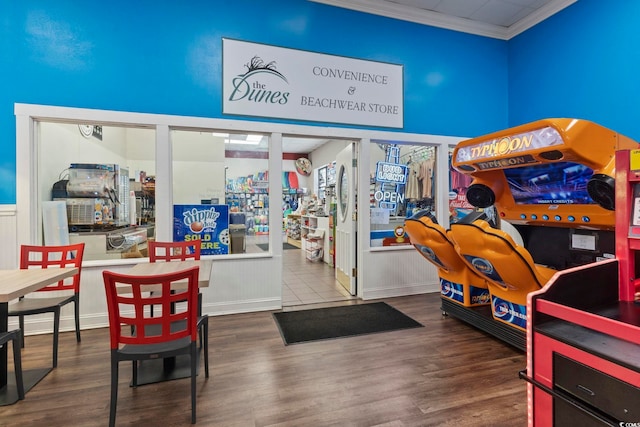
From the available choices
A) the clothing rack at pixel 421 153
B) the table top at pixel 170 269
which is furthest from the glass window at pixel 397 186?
the table top at pixel 170 269

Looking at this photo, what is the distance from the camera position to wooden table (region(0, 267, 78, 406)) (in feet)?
6.48

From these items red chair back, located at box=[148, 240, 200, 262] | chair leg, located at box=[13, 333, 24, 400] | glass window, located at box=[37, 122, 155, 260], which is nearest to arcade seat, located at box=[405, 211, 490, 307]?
red chair back, located at box=[148, 240, 200, 262]

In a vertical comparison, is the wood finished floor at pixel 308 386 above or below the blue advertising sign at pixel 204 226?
below

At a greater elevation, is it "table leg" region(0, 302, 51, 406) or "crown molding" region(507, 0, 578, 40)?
"crown molding" region(507, 0, 578, 40)

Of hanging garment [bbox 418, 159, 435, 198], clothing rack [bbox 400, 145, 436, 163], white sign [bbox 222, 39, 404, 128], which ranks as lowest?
hanging garment [bbox 418, 159, 435, 198]

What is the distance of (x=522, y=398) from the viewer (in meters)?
2.15

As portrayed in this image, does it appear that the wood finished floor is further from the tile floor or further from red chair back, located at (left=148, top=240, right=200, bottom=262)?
the tile floor

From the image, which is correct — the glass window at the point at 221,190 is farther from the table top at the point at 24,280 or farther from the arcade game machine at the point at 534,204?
the arcade game machine at the point at 534,204

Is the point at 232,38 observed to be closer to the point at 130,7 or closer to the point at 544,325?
the point at 130,7

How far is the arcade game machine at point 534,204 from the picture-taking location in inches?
80.0

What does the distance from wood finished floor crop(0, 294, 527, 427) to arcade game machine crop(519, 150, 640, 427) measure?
1075 millimetres

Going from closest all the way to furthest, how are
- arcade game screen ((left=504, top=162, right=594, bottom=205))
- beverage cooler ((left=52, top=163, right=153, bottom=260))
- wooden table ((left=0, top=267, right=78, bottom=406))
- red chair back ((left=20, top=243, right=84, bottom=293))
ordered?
wooden table ((left=0, top=267, right=78, bottom=406)), arcade game screen ((left=504, top=162, right=594, bottom=205)), red chair back ((left=20, top=243, right=84, bottom=293)), beverage cooler ((left=52, top=163, right=153, bottom=260))

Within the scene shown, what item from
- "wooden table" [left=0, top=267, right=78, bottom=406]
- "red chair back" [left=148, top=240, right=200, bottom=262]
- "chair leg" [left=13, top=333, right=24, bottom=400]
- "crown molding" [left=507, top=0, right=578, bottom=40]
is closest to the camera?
"wooden table" [left=0, top=267, right=78, bottom=406]

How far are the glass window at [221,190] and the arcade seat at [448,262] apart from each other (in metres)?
1.91
